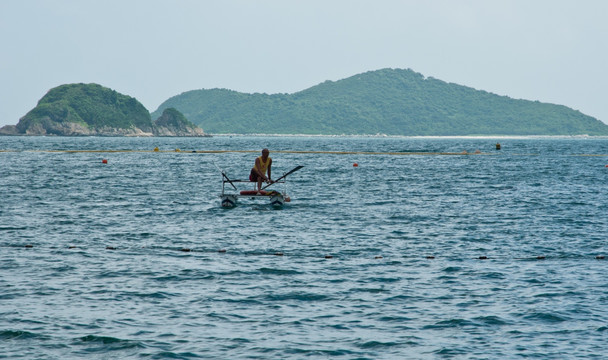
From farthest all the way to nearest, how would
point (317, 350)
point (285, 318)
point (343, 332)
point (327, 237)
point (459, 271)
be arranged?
1. point (327, 237)
2. point (459, 271)
3. point (285, 318)
4. point (343, 332)
5. point (317, 350)

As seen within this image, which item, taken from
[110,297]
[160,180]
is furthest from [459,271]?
[160,180]

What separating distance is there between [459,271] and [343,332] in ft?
23.7

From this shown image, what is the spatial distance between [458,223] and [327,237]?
7743 mm

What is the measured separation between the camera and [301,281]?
18938mm

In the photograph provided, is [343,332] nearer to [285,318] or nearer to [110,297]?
[285,318]

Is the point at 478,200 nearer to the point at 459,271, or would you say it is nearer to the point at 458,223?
the point at 458,223

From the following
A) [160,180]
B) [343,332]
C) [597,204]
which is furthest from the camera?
[160,180]

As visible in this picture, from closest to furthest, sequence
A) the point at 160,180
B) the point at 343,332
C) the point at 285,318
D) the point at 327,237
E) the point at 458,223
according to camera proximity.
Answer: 1. the point at 343,332
2. the point at 285,318
3. the point at 327,237
4. the point at 458,223
5. the point at 160,180

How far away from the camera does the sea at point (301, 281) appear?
13.7 meters

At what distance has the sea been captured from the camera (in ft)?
44.9

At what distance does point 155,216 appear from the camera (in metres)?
33.1

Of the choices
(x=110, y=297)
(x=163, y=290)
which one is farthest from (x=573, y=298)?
(x=110, y=297)

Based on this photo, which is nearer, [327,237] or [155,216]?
[327,237]

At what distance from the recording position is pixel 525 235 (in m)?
28.0
